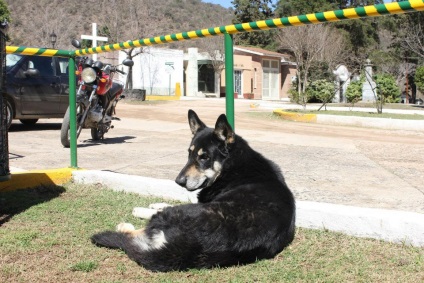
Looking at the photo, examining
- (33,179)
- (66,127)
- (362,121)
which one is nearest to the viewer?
(33,179)

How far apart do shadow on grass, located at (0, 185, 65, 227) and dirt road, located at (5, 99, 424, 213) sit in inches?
49.8

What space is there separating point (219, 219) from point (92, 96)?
21.0 ft

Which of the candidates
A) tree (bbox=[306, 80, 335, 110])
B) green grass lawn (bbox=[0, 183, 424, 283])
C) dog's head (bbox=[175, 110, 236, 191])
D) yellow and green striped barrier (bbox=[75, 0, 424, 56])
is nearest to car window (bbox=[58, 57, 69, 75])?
yellow and green striped barrier (bbox=[75, 0, 424, 56])

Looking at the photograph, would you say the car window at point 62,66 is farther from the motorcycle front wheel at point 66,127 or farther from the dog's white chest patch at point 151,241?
the dog's white chest patch at point 151,241

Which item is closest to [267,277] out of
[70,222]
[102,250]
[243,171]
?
[243,171]

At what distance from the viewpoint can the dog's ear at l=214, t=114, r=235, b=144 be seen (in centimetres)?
343

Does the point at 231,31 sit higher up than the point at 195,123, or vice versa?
the point at 231,31

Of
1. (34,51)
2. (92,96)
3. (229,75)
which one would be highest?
(34,51)

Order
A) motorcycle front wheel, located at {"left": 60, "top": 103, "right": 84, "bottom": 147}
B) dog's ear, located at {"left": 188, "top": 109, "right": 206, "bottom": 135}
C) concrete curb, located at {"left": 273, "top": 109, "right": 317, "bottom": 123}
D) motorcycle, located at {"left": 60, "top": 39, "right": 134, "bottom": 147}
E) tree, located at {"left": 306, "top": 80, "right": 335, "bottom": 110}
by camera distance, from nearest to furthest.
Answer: dog's ear, located at {"left": 188, "top": 109, "right": 206, "bottom": 135}
motorcycle front wheel, located at {"left": 60, "top": 103, "right": 84, "bottom": 147}
motorcycle, located at {"left": 60, "top": 39, "right": 134, "bottom": 147}
concrete curb, located at {"left": 273, "top": 109, "right": 317, "bottom": 123}
tree, located at {"left": 306, "top": 80, "right": 335, "bottom": 110}

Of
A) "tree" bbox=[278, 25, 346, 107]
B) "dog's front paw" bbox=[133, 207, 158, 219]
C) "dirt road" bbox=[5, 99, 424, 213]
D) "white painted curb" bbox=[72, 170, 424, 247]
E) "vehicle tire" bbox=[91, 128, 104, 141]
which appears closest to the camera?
"white painted curb" bbox=[72, 170, 424, 247]

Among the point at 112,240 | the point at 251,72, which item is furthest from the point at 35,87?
the point at 251,72

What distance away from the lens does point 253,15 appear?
195 feet

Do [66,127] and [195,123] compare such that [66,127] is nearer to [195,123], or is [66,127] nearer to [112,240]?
[195,123]

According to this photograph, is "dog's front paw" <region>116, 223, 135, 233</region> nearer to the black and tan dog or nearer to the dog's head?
the black and tan dog
